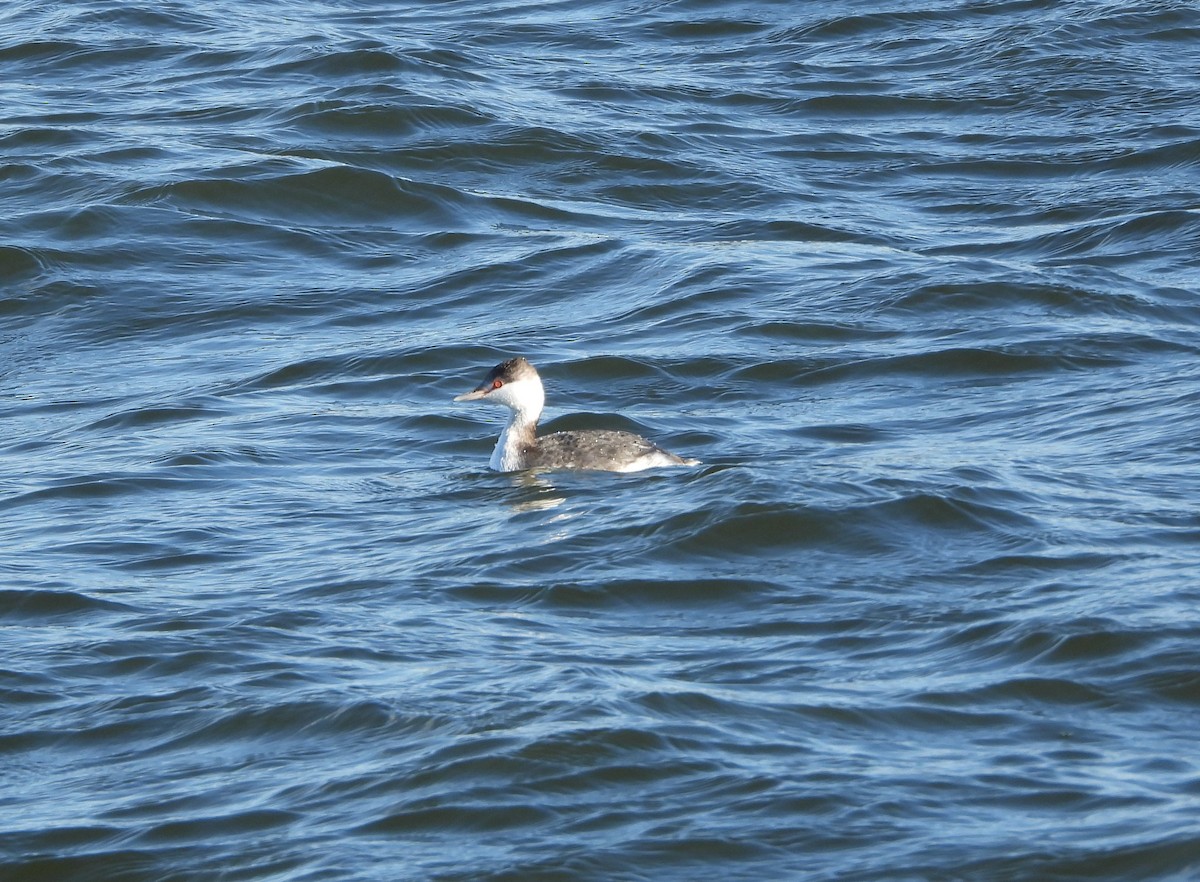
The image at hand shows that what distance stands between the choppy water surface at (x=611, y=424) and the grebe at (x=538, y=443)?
0.56 feet

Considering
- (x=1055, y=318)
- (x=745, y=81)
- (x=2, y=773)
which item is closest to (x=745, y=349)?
(x=1055, y=318)

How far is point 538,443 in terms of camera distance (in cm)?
1177

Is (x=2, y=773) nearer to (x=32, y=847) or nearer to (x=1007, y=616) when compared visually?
(x=32, y=847)

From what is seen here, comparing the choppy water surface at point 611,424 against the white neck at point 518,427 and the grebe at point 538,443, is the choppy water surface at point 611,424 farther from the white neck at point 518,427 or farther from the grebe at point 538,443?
the white neck at point 518,427

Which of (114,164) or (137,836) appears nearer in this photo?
(137,836)

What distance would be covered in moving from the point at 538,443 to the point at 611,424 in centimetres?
99

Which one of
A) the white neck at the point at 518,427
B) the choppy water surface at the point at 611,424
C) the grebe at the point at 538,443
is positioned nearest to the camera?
the choppy water surface at the point at 611,424

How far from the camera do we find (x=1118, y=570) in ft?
29.4

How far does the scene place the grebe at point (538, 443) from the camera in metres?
11.1

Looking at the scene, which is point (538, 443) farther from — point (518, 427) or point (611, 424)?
point (611, 424)

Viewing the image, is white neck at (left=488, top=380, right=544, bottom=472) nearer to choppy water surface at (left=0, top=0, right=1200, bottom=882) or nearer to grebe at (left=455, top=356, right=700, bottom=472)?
grebe at (left=455, top=356, right=700, bottom=472)

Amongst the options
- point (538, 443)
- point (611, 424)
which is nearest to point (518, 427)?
point (538, 443)

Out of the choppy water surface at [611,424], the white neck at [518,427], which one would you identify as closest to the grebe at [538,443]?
the white neck at [518,427]

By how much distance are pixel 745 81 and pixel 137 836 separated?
1590 centimetres
